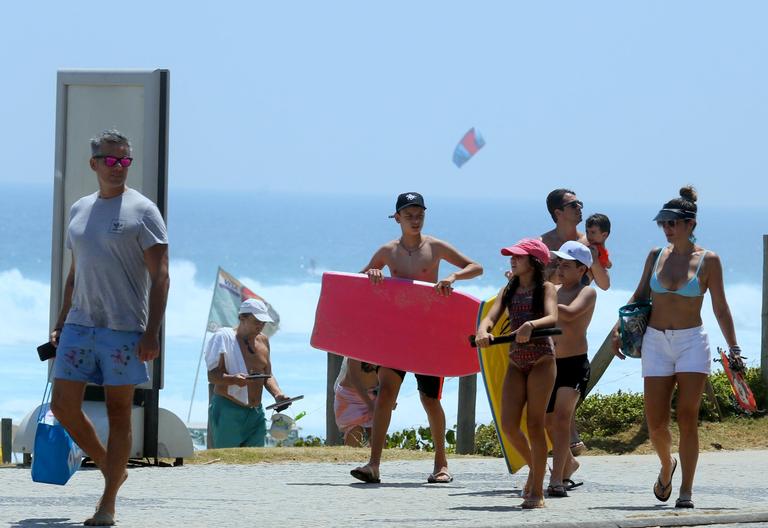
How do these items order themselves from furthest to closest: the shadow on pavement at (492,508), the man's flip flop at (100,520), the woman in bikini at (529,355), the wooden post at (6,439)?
the wooden post at (6,439) → the woman in bikini at (529,355) → the shadow on pavement at (492,508) → the man's flip flop at (100,520)

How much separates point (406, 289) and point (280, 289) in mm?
59927

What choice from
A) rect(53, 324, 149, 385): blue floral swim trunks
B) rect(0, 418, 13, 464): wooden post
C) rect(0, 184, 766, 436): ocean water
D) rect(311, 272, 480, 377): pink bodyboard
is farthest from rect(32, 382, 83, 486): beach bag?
rect(0, 184, 766, 436): ocean water

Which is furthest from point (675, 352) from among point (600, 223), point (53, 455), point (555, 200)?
point (53, 455)

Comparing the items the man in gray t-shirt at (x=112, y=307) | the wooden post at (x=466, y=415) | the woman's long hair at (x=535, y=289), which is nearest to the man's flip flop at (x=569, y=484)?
the woman's long hair at (x=535, y=289)

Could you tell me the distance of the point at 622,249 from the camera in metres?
95.1

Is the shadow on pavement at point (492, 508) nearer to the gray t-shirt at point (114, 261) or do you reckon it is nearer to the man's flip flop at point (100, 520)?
the man's flip flop at point (100, 520)

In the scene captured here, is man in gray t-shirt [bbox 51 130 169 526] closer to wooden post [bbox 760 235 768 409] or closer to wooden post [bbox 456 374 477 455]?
wooden post [bbox 456 374 477 455]

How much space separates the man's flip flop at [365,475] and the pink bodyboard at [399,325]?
77 cm

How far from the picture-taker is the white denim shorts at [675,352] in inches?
315

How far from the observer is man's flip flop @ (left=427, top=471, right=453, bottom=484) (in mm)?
9188

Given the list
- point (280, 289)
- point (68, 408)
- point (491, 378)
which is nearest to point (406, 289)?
point (491, 378)

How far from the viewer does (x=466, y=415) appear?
11.4 m

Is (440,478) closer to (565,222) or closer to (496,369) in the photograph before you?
(496,369)

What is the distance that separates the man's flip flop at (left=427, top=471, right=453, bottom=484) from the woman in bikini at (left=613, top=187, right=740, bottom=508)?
58.5 inches
